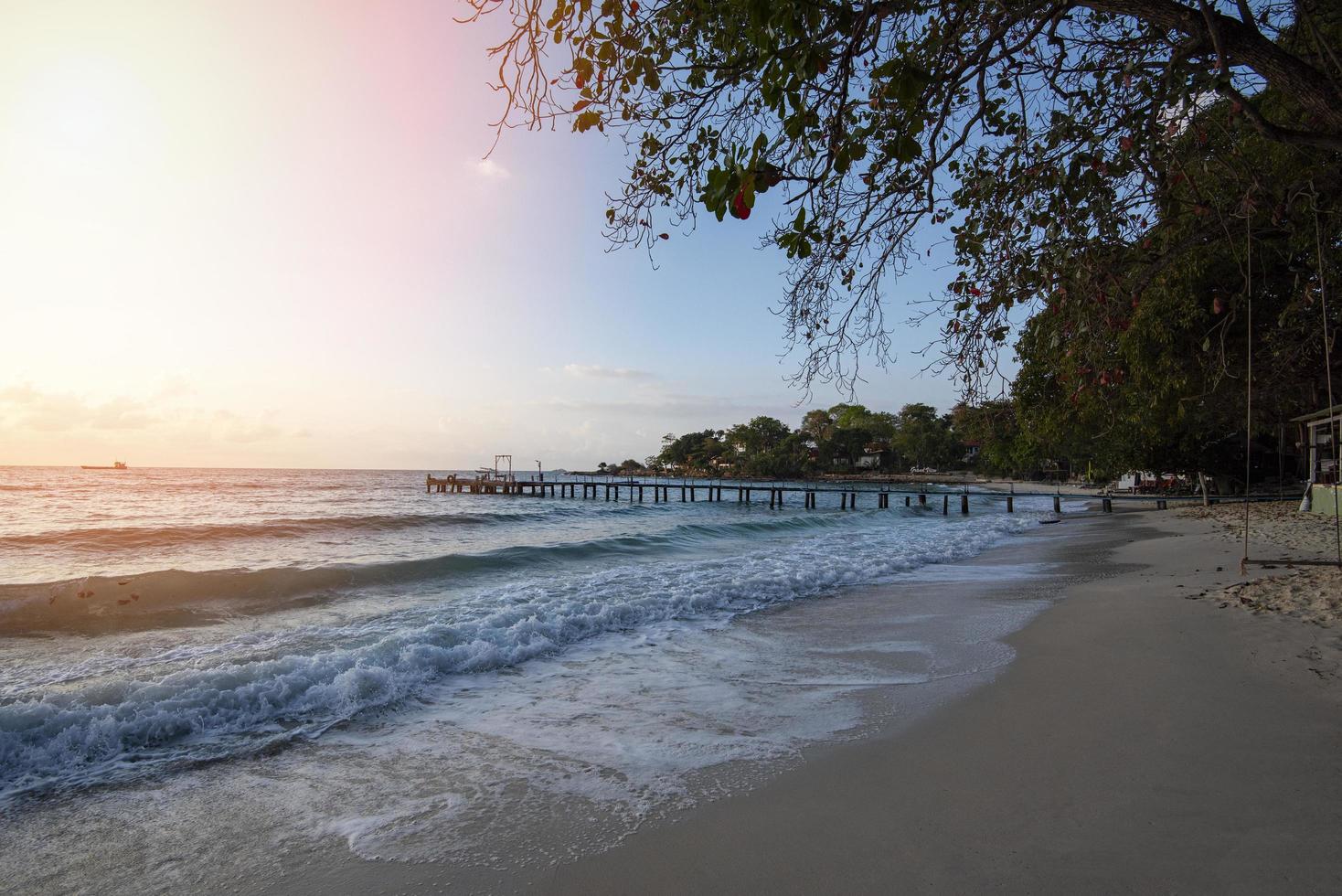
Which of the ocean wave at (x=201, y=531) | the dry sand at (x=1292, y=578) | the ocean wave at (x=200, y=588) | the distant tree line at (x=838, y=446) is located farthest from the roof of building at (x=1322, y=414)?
the distant tree line at (x=838, y=446)

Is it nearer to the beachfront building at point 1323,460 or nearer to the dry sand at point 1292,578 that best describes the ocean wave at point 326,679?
the dry sand at point 1292,578

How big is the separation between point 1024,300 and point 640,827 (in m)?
4.54

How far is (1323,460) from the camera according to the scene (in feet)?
49.4

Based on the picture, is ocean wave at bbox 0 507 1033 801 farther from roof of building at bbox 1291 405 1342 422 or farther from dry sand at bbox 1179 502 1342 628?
roof of building at bbox 1291 405 1342 422

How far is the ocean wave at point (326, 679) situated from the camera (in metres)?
4.09

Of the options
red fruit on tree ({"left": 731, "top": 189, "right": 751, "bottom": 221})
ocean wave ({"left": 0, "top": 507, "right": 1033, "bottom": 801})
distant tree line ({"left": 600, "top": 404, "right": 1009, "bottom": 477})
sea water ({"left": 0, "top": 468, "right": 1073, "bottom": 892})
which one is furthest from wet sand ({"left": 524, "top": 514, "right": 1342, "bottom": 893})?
distant tree line ({"left": 600, "top": 404, "right": 1009, "bottom": 477})

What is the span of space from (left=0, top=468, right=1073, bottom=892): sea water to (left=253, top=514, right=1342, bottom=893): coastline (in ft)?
0.84

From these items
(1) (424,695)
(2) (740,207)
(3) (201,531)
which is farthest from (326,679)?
(3) (201,531)

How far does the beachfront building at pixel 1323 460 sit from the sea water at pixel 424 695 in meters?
9.61

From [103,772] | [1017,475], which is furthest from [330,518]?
[1017,475]

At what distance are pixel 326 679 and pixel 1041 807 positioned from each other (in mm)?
5121

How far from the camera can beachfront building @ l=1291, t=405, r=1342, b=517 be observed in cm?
1440

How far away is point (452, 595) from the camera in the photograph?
33.4ft

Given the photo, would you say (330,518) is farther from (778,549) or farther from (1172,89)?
(1172,89)
